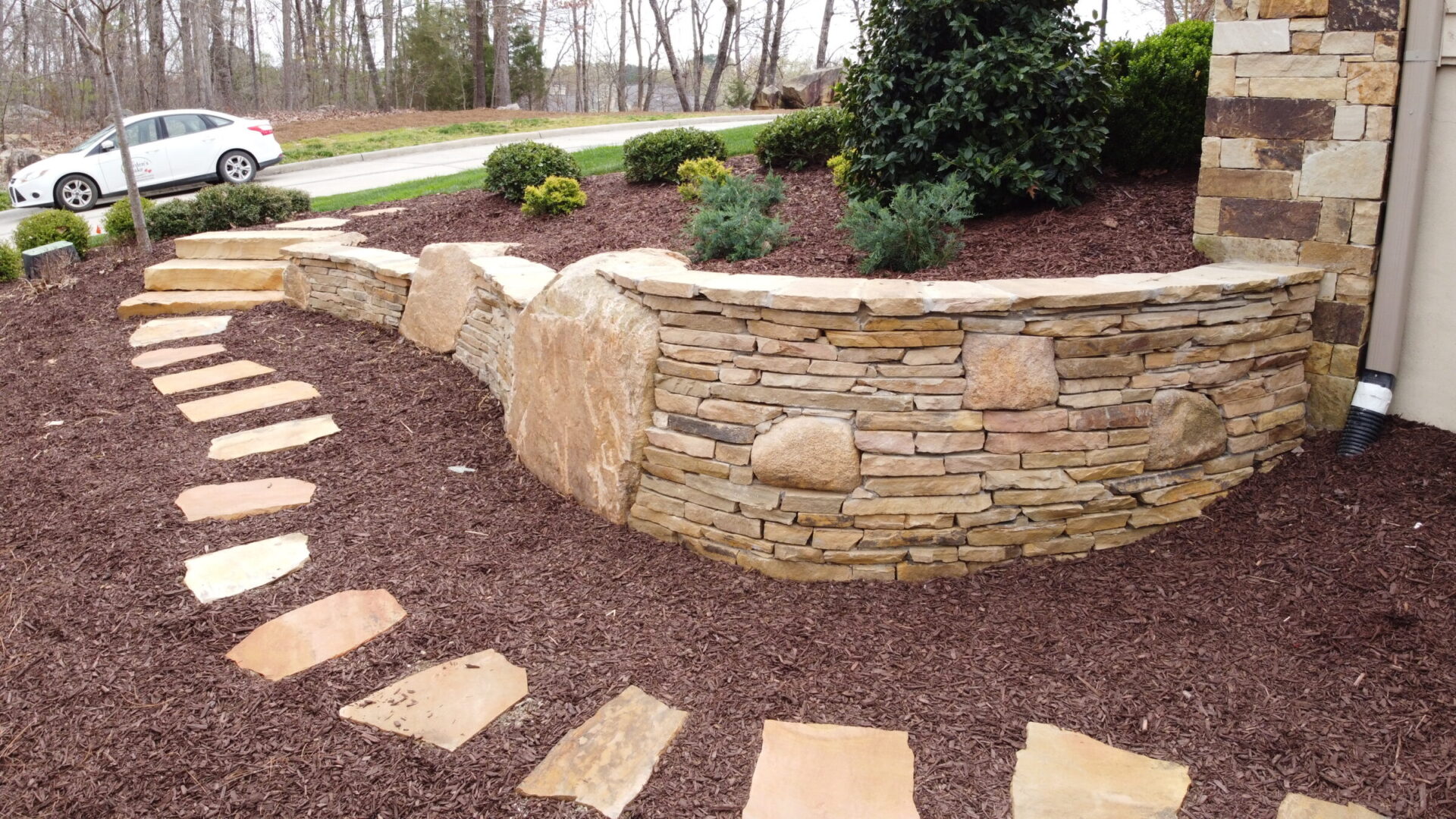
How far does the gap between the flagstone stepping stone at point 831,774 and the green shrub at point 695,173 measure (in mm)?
4238

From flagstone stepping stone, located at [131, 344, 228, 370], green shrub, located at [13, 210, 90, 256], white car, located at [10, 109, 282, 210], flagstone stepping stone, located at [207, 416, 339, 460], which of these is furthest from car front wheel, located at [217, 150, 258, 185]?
flagstone stepping stone, located at [207, 416, 339, 460]

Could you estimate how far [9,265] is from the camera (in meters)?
7.72

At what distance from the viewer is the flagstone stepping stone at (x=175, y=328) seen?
5.89 metres

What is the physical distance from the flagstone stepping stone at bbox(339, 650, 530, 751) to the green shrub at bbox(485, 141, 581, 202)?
5.12 m

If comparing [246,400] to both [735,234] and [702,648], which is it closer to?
[735,234]

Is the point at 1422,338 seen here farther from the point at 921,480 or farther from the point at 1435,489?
the point at 921,480

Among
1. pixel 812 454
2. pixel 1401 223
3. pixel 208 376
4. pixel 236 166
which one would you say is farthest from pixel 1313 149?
pixel 236 166

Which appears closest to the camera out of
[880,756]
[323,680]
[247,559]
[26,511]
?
[880,756]

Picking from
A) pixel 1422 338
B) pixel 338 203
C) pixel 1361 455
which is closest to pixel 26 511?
pixel 1361 455

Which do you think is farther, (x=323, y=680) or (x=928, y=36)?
(x=928, y=36)

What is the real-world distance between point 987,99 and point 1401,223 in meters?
1.67

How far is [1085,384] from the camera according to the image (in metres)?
3.04

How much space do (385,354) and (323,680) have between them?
3.13m

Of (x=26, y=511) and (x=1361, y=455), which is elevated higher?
(x=1361, y=455)
